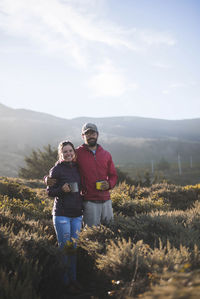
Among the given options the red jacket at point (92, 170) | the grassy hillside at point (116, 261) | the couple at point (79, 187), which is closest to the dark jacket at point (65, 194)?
the couple at point (79, 187)

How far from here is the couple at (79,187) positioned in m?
4.11

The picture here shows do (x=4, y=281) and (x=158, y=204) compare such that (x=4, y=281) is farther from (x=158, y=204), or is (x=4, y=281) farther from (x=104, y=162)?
(x=158, y=204)

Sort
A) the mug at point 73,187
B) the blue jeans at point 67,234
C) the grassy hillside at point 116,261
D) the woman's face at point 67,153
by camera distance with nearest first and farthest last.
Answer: the grassy hillside at point 116,261
the blue jeans at point 67,234
the mug at point 73,187
the woman's face at point 67,153

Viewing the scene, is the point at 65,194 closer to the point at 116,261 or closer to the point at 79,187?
the point at 79,187

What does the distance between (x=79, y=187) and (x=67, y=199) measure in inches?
13.6

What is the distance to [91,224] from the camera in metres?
4.61

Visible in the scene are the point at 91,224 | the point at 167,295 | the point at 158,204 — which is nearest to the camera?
the point at 167,295

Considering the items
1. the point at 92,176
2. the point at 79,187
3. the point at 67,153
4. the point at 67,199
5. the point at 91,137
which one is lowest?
the point at 67,199

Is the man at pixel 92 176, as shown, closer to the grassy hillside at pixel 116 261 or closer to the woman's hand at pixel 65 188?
the grassy hillside at pixel 116 261

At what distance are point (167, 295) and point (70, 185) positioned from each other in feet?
8.37

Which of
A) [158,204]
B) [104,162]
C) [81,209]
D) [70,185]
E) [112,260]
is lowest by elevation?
A: [158,204]

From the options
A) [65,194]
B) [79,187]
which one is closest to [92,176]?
[79,187]

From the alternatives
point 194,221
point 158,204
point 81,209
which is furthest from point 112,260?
A: point 158,204

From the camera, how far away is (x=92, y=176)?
4.54 m
